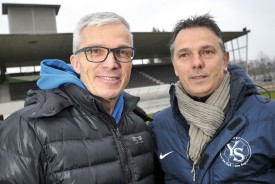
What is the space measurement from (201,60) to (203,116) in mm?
489

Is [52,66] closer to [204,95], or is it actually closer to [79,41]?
[79,41]

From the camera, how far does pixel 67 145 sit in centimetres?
185

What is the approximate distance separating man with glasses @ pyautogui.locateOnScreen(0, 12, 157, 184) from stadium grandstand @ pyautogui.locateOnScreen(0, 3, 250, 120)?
16079 mm

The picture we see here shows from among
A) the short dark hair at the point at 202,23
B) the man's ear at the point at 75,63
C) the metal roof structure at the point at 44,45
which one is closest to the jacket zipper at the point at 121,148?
the man's ear at the point at 75,63

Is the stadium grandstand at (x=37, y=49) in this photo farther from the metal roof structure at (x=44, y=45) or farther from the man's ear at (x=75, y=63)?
the man's ear at (x=75, y=63)

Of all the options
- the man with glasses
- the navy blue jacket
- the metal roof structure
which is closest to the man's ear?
the man with glasses

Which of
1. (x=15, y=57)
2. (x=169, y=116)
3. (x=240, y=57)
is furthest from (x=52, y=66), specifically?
(x=240, y=57)

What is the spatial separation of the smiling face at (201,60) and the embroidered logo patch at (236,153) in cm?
53

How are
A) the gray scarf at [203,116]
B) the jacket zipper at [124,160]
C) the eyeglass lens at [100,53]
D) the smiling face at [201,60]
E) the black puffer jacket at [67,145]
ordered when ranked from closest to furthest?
the black puffer jacket at [67,145], the jacket zipper at [124,160], the eyeglass lens at [100,53], the gray scarf at [203,116], the smiling face at [201,60]

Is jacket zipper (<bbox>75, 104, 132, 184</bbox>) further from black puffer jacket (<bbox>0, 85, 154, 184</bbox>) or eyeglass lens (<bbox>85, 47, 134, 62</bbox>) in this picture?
eyeglass lens (<bbox>85, 47, 134, 62</bbox>)

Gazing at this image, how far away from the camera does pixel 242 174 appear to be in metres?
2.03

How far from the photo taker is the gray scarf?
2.20 metres

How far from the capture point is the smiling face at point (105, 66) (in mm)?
2072

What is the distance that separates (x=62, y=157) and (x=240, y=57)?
2733 cm
